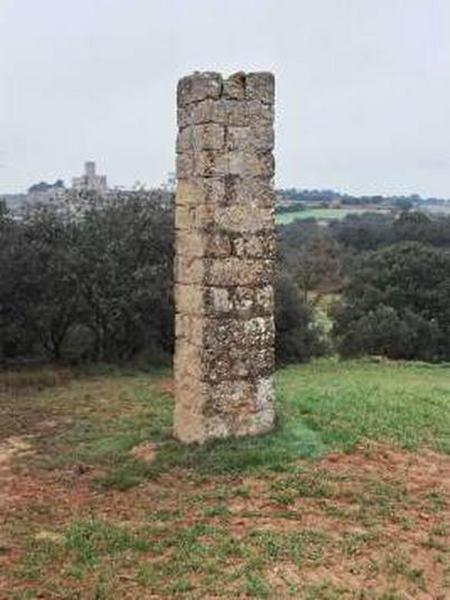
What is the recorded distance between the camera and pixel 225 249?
11305 mm

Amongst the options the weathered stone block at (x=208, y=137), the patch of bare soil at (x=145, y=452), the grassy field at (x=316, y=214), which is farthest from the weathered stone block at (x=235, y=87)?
the grassy field at (x=316, y=214)

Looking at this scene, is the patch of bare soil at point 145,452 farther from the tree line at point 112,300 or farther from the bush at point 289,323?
the bush at point 289,323

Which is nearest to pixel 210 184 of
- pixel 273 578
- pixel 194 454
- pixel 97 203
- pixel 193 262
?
pixel 193 262

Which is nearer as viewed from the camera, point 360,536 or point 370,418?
point 360,536

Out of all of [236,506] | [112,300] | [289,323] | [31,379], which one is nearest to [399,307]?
[289,323]

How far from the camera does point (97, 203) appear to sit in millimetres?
25812

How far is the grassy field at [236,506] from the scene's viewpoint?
7902mm

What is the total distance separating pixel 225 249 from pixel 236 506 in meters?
3.30

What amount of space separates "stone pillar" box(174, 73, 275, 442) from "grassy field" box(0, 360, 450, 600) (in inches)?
22.5

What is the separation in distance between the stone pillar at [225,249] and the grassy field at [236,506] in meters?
0.57

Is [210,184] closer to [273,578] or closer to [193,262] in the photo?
[193,262]

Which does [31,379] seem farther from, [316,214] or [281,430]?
[316,214]

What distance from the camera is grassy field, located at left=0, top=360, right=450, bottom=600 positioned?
311 inches

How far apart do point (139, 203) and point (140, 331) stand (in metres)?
3.54
